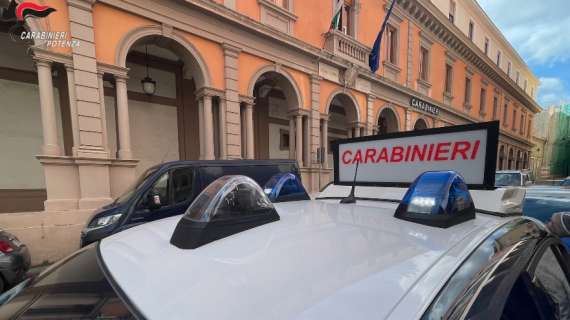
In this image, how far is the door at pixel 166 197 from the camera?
382 centimetres

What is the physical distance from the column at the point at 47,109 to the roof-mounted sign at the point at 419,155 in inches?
232

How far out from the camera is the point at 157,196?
3922 mm

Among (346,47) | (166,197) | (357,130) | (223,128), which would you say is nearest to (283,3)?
(346,47)

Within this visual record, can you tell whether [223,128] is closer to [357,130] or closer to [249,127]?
[249,127]

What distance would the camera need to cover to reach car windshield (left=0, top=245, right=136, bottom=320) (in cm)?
64

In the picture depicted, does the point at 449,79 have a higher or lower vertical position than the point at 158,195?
higher

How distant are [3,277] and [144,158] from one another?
16.6 ft

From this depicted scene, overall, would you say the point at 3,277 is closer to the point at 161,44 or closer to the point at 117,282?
the point at 117,282

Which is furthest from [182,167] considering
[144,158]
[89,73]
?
[144,158]

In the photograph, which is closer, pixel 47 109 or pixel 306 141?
pixel 47 109

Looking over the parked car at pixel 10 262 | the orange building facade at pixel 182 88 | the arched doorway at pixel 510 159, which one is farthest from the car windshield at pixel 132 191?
the arched doorway at pixel 510 159

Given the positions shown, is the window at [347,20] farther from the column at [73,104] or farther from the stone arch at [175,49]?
the column at [73,104]

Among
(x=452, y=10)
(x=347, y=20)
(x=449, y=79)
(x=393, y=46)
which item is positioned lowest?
(x=449, y=79)

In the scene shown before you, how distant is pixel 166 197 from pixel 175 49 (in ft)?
15.0
